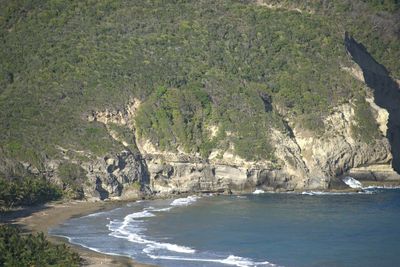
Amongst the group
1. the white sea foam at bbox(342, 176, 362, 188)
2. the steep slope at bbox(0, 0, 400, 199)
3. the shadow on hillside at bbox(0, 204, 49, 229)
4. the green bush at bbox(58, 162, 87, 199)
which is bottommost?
the shadow on hillside at bbox(0, 204, 49, 229)

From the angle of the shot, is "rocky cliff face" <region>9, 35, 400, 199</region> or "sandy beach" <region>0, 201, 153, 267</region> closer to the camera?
"sandy beach" <region>0, 201, 153, 267</region>

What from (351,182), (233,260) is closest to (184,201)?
(351,182)

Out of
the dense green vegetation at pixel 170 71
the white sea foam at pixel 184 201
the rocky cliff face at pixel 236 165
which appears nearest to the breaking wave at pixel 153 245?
the white sea foam at pixel 184 201

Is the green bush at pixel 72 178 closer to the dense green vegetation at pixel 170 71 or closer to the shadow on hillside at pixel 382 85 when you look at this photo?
the dense green vegetation at pixel 170 71

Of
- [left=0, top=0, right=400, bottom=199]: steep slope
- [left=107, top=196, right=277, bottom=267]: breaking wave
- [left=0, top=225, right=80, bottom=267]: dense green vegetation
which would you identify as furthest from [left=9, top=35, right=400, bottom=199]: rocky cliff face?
[left=0, top=225, right=80, bottom=267]: dense green vegetation

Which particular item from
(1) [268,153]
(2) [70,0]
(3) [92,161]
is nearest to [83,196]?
(3) [92,161]

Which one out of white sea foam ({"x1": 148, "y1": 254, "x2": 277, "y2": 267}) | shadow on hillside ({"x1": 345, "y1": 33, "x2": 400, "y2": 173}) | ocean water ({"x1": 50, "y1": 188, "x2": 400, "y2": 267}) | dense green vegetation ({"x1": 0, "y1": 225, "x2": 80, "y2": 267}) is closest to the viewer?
dense green vegetation ({"x1": 0, "y1": 225, "x2": 80, "y2": 267})

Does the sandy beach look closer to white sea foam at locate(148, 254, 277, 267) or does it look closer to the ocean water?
the ocean water
